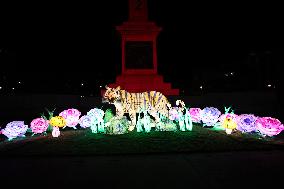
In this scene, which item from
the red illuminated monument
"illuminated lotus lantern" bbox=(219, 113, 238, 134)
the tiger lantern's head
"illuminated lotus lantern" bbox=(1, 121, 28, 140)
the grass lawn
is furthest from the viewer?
the red illuminated monument

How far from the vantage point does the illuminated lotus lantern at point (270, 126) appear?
7488mm

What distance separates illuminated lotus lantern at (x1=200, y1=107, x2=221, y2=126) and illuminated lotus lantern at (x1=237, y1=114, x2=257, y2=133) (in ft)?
4.76

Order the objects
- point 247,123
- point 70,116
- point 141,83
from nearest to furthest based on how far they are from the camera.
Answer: point 247,123 → point 70,116 → point 141,83

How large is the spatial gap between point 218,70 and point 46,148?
27238 millimetres

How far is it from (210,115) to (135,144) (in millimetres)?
4031

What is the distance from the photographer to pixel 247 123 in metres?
8.49

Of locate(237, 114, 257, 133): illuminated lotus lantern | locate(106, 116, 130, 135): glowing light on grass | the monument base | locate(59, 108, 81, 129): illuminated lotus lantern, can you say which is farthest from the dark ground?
the monument base

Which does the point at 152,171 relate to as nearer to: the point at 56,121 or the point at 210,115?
the point at 56,121

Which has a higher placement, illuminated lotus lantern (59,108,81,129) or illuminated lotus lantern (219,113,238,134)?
illuminated lotus lantern (59,108,81,129)

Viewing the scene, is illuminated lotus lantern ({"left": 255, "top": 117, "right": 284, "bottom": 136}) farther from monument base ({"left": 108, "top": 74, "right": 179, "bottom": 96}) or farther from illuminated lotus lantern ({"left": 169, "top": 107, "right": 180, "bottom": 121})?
monument base ({"left": 108, "top": 74, "right": 179, "bottom": 96})

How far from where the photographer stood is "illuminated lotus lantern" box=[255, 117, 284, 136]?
749 centimetres

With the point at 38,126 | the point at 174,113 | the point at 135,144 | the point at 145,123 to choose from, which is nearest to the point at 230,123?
the point at 174,113

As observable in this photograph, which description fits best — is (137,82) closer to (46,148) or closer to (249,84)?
(46,148)

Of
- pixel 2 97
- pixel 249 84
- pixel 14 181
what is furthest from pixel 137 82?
pixel 249 84
